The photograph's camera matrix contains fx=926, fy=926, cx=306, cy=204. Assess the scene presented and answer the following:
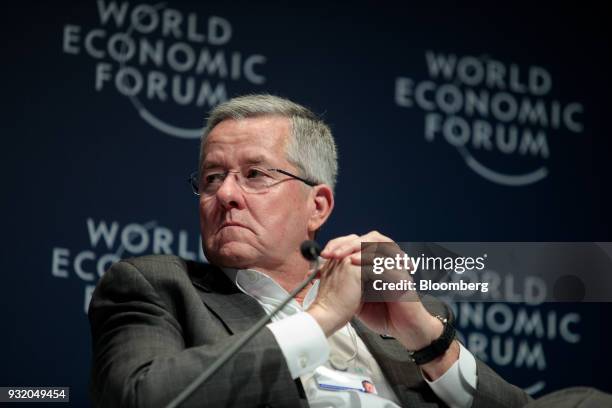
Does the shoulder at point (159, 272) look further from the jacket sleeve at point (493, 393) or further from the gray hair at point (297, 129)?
the jacket sleeve at point (493, 393)

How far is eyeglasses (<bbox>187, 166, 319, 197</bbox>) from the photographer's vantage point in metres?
2.89

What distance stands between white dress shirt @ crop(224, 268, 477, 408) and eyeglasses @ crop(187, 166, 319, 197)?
0.26 meters

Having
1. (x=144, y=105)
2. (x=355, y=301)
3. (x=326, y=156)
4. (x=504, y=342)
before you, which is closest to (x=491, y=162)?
(x=504, y=342)

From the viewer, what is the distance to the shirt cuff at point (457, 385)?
103 inches

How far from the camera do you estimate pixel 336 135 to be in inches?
159

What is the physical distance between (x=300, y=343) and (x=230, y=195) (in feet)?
2.44

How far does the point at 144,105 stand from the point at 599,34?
229 centimetres

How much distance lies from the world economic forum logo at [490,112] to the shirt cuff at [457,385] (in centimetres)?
170

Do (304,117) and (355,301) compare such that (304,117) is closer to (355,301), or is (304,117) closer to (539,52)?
(355,301)

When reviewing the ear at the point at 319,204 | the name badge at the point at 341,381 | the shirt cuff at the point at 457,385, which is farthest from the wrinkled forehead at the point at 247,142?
the shirt cuff at the point at 457,385

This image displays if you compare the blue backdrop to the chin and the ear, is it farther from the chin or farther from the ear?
the chin

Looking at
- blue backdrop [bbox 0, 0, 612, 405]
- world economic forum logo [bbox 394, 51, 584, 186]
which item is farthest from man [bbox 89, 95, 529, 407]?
world economic forum logo [bbox 394, 51, 584, 186]

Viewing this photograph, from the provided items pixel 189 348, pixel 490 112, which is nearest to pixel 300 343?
pixel 189 348

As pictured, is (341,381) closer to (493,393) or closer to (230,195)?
(493,393)
